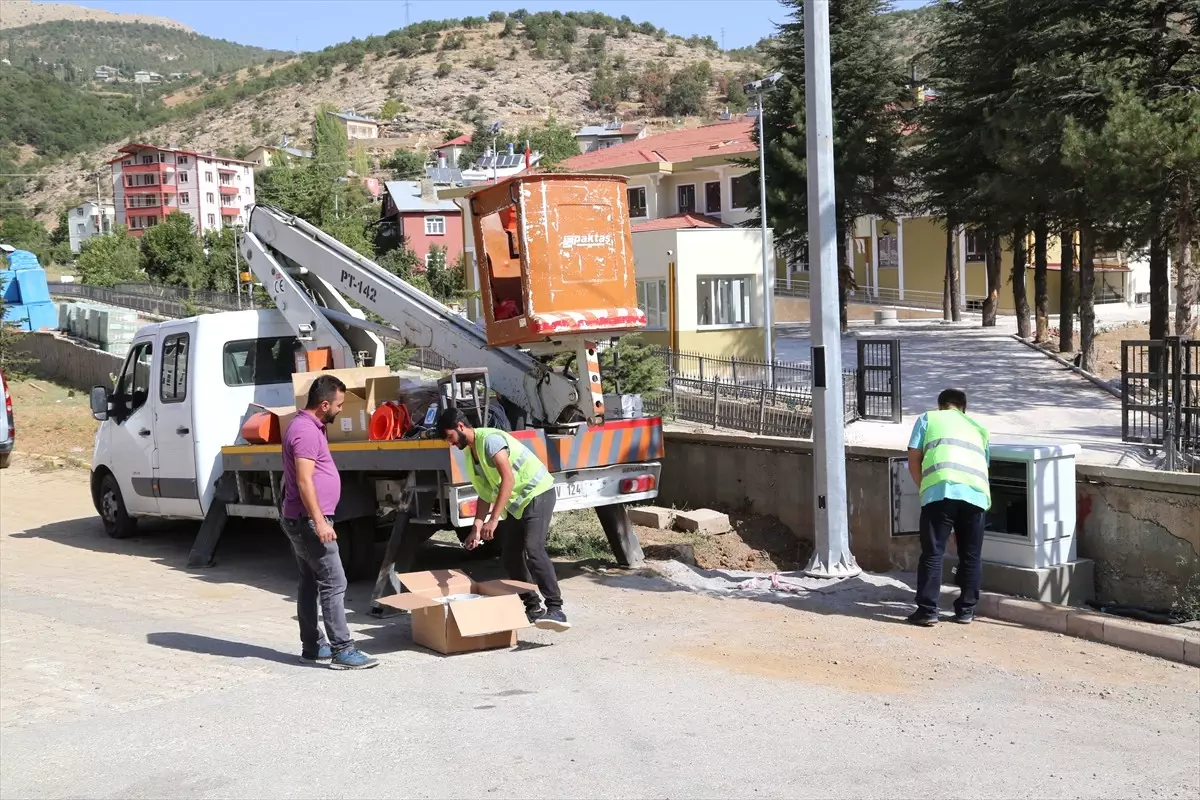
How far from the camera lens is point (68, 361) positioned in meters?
39.2

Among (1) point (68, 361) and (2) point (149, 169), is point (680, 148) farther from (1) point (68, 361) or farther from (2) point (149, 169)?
(2) point (149, 169)

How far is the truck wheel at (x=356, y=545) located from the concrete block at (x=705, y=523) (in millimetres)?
3112

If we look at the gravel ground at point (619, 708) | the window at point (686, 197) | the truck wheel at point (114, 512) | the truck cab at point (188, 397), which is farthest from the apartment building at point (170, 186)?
the gravel ground at point (619, 708)

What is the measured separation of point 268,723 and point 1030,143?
→ 920 inches

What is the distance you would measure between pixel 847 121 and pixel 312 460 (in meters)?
34.5

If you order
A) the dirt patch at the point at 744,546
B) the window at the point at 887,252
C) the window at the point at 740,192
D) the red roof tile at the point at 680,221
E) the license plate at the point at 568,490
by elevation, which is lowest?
the dirt patch at the point at 744,546

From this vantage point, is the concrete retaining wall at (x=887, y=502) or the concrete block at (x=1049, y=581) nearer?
the concrete retaining wall at (x=887, y=502)

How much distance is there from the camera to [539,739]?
6.14 metres

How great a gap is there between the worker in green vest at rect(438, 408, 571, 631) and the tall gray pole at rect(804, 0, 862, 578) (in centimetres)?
264

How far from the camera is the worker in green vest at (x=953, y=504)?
330 inches

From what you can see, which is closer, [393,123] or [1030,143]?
[1030,143]

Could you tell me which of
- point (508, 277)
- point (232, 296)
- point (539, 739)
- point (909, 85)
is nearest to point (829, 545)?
point (508, 277)

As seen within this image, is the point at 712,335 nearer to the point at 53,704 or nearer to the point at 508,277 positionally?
the point at 508,277

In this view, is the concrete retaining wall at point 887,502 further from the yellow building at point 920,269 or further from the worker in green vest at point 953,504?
the yellow building at point 920,269
